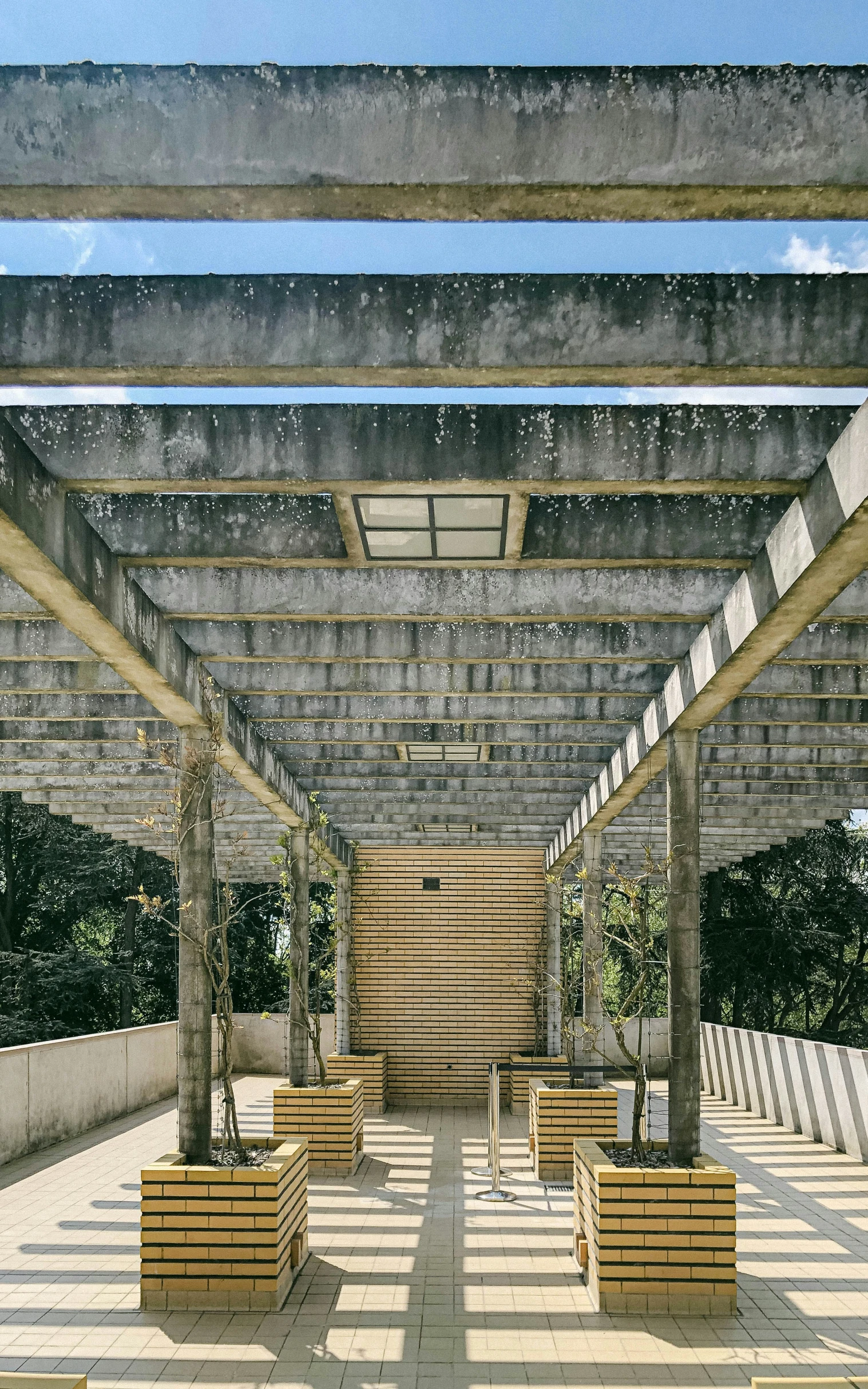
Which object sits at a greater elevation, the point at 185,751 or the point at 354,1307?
the point at 185,751

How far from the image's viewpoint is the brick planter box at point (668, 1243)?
6555 millimetres

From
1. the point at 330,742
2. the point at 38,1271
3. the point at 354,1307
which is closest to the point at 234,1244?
the point at 354,1307

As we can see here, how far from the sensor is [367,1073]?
16203 millimetres

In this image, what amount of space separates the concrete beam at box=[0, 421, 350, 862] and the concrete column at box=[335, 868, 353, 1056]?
369 inches

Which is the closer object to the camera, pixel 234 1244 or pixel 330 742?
pixel 234 1244

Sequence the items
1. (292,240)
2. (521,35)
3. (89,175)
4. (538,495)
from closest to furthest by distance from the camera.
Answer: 1. (89,175)
2. (521,35)
3. (292,240)
4. (538,495)

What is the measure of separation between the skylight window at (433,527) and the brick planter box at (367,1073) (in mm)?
12065

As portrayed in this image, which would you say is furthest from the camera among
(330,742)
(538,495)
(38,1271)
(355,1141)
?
(355,1141)

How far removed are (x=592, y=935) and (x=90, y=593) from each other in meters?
8.23

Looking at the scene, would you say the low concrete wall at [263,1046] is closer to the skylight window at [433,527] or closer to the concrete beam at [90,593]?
the concrete beam at [90,593]

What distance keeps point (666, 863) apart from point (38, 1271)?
495cm

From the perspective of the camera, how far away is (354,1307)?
6766mm

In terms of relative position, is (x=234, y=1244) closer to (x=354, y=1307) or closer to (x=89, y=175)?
(x=354, y=1307)

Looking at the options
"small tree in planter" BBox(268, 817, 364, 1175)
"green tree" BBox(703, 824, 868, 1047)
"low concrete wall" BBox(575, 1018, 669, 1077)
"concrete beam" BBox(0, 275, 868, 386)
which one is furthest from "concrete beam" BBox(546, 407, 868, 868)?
"green tree" BBox(703, 824, 868, 1047)
